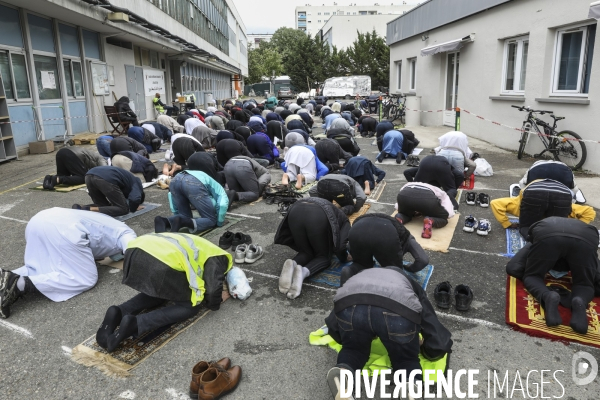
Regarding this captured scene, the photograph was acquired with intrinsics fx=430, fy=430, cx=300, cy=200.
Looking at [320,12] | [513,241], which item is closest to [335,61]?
[513,241]

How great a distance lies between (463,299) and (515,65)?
415 inches

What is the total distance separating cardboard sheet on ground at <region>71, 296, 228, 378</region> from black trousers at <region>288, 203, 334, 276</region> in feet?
4.89

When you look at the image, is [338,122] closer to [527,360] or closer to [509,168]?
[509,168]

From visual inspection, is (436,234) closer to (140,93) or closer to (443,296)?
(443,296)

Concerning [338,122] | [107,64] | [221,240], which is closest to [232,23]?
[107,64]

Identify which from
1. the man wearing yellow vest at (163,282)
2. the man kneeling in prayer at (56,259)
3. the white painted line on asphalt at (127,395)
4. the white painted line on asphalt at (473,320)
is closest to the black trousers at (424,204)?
the white painted line on asphalt at (473,320)

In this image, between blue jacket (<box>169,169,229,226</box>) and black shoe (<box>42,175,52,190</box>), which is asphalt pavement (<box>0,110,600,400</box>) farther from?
black shoe (<box>42,175,52,190</box>)

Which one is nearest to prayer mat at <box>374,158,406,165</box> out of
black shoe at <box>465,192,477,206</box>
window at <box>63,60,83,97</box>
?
black shoe at <box>465,192,477,206</box>

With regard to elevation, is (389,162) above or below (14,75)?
below

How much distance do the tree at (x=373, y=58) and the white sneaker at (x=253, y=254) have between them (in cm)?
3911

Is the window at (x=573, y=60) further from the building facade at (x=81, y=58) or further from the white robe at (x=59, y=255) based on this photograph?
the building facade at (x=81, y=58)

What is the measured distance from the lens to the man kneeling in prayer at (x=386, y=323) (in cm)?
286

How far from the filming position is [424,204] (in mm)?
6020

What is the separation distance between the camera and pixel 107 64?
16812mm
